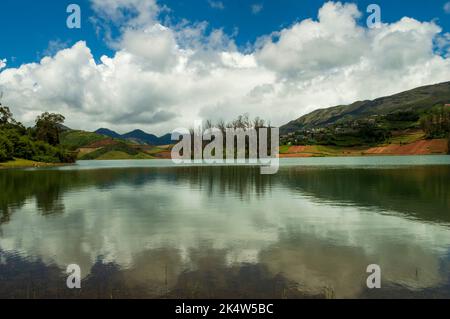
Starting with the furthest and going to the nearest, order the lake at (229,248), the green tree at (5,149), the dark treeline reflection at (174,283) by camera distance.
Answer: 1. the green tree at (5,149)
2. the lake at (229,248)
3. the dark treeline reflection at (174,283)

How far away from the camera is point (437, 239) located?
75.7 feet

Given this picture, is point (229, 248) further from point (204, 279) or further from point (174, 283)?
point (174, 283)

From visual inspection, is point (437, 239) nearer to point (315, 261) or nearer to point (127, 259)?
point (315, 261)

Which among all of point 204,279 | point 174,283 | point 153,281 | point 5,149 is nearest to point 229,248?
point 204,279

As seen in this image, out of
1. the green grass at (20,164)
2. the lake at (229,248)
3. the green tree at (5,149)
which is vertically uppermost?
the green tree at (5,149)

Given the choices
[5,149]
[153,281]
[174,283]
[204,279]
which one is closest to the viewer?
[174,283]

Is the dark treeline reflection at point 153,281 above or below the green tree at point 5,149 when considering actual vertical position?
below

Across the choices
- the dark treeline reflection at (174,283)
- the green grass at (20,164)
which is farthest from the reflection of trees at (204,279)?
the green grass at (20,164)

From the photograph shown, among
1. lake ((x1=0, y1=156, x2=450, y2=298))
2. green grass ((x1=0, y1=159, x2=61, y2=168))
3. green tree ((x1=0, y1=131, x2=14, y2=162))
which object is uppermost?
green tree ((x1=0, y1=131, x2=14, y2=162))

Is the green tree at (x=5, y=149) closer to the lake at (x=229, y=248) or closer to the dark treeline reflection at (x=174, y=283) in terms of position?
the lake at (x=229, y=248)

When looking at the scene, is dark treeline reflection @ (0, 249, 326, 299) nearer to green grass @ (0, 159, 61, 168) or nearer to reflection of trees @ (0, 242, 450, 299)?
reflection of trees @ (0, 242, 450, 299)

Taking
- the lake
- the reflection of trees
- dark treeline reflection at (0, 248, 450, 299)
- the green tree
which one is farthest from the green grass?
dark treeline reflection at (0, 248, 450, 299)
